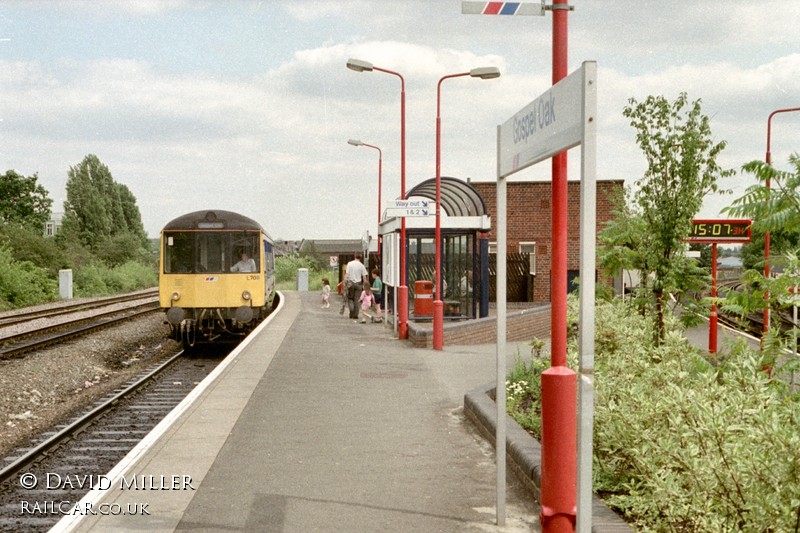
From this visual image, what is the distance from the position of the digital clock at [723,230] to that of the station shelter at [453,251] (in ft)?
23.8

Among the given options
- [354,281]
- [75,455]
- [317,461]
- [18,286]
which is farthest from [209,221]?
[18,286]

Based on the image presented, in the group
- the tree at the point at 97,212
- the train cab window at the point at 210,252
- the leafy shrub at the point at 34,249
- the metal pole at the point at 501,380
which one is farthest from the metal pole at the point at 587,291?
the tree at the point at 97,212

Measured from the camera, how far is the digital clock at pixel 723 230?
16250 mm

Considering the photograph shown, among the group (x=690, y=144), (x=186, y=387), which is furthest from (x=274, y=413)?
(x=690, y=144)

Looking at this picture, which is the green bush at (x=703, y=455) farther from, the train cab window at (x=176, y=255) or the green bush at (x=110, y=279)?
the green bush at (x=110, y=279)

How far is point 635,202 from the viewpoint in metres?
12.2

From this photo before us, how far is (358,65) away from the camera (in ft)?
69.8

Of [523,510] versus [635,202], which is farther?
[635,202]

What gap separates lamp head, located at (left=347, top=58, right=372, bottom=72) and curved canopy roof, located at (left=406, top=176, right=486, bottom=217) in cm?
498

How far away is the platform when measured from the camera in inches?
229

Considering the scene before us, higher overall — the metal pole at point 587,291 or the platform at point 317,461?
the metal pole at point 587,291

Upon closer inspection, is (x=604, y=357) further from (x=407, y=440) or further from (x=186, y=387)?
(x=186, y=387)

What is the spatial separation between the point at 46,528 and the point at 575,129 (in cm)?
487

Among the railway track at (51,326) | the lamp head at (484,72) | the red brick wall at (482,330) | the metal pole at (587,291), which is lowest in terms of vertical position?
the railway track at (51,326)
